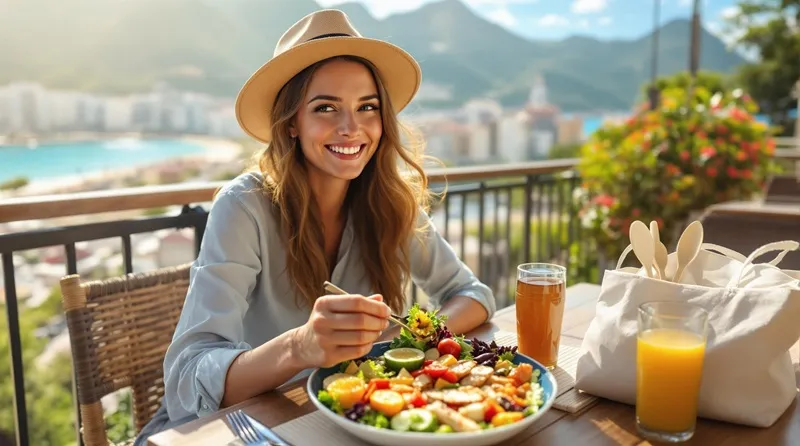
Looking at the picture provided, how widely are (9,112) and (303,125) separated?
140 ft

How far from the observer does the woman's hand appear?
103 centimetres

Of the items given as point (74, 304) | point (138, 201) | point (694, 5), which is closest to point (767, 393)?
point (74, 304)

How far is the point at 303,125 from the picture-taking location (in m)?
1.72

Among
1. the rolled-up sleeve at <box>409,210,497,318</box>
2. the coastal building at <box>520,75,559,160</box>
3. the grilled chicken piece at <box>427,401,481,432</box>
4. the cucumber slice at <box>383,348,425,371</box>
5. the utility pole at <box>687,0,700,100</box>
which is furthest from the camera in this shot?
the coastal building at <box>520,75,559,160</box>

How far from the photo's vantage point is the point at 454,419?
35.4 inches

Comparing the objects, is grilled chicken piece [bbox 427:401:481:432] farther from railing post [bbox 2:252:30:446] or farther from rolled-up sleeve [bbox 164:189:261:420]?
railing post [bbox 2:252:30:446]

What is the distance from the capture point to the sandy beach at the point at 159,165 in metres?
36.5

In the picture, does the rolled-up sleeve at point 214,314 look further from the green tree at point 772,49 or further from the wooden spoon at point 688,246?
the green tree at point 772,49

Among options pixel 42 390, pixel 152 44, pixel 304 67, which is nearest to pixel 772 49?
pixel 152 44

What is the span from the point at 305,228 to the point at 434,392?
78 centimetres

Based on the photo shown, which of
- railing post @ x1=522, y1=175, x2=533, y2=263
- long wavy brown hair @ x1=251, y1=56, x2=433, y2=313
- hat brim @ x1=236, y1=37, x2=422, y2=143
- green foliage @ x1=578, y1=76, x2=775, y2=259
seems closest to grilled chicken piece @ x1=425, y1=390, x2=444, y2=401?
long wavy brown hair @ x1=251, y1=56, x2=433, y2=313

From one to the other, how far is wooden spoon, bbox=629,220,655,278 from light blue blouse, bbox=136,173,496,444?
0.62 m

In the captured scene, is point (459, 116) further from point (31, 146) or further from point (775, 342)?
point (775, 342)

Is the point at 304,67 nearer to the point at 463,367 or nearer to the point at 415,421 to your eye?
the point at 463,367
